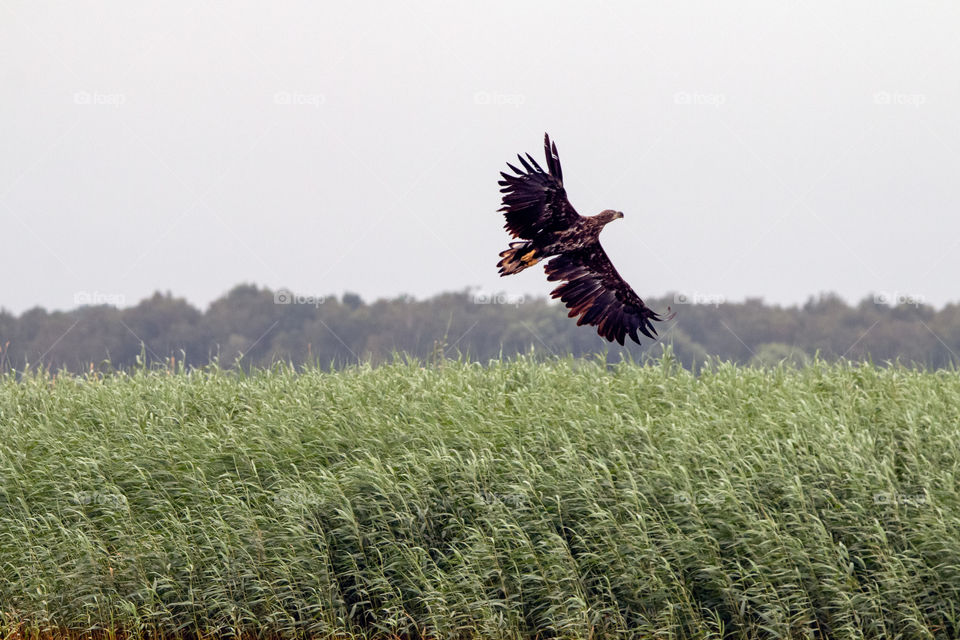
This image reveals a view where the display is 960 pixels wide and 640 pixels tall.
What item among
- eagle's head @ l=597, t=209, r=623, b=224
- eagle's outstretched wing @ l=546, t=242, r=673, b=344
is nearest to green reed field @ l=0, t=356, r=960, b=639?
eagle's outstretched wing @ l=546, t=242, r=673, b=344

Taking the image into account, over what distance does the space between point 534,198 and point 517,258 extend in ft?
1.62

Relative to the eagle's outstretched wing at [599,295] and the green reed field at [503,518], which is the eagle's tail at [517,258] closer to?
the eagle's outstretched wing at [599,295]

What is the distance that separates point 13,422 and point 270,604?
6630 mm

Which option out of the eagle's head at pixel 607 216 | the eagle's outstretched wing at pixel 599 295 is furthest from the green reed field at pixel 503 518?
the eagle's head at pixel 607 216

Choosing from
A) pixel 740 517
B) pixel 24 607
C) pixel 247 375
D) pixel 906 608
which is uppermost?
pixel 247 375

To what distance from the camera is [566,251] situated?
6.93 meters

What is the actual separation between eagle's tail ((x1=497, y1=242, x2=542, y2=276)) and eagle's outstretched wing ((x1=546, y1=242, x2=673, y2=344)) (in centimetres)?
63

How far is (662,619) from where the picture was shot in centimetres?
869

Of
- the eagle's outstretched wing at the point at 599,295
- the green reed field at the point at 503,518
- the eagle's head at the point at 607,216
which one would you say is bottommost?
the green reed field at the point at 503,518

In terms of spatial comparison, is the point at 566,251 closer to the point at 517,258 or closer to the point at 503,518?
the point at 517,258

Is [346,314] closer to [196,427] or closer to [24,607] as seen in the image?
[196,427]

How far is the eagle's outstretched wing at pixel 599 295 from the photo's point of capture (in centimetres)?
713

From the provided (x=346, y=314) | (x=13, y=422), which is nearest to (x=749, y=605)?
(x=13, y=422)

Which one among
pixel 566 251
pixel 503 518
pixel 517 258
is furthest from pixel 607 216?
pixel 503 518
